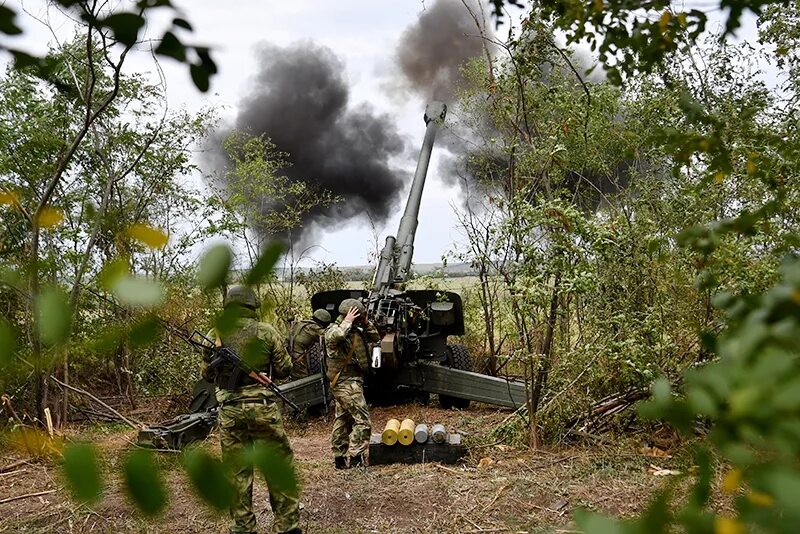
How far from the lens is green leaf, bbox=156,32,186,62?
32.0 inches

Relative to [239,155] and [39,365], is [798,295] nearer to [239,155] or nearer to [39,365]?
[39,365]

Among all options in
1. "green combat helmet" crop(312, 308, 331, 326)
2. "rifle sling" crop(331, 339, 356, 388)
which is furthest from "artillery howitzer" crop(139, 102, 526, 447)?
"rifle sling" crop(331, 339, 356, 388)

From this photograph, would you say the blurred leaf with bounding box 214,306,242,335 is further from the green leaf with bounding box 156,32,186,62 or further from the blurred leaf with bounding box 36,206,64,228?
the green leaf with bounding box 156,32,186,62

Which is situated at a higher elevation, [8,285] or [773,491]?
[8,285]

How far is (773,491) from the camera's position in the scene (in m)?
0.50

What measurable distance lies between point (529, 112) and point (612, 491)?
131 inches

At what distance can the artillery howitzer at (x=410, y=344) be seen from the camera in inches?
322

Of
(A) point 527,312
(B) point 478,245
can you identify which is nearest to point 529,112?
(B) point 478,245

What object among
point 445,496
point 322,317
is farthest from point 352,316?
point 445,496

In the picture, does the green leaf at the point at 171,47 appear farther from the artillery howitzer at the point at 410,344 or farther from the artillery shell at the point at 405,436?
the artillery howitzer at the point at 410,344

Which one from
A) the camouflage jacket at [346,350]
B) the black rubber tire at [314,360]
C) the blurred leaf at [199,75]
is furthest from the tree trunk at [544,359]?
the blurred leaf at [199,75]

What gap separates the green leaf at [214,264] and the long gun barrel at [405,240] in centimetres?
791

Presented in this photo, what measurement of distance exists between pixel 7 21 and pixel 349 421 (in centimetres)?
625

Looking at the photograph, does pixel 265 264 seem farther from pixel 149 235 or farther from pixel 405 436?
pixel 405 436
